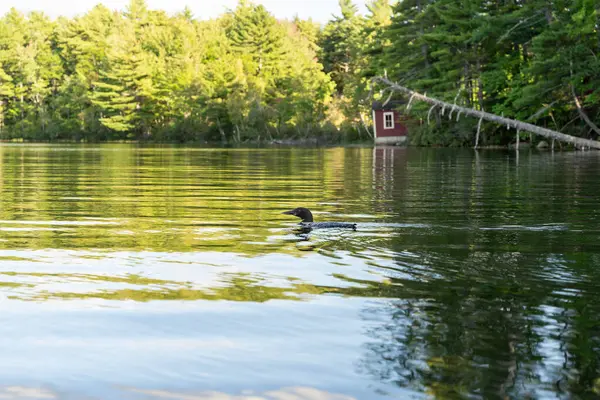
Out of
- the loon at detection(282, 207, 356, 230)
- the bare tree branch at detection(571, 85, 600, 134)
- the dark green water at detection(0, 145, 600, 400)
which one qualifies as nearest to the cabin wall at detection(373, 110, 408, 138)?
the bare tree branch at detection(571, 85, 600, 134)

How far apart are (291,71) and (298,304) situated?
3877 inches

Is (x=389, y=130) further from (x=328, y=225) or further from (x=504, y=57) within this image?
(x=328, y=225)

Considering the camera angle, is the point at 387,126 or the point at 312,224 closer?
the point at 312,224

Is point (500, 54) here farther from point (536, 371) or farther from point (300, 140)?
point (536, 371)

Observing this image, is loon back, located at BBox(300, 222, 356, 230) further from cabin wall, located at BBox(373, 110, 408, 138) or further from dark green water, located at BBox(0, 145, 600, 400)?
cabin wall, located at BBox(373, 110, 408, 138)

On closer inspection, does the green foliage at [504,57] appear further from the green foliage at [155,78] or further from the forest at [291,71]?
the green foliage at [155,78]

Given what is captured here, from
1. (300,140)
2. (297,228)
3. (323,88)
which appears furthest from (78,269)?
(323,88)

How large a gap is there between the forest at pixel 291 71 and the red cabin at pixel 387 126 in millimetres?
1611

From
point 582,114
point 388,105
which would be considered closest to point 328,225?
point 582,114

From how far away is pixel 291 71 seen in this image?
344ft

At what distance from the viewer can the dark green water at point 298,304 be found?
558 centimetres

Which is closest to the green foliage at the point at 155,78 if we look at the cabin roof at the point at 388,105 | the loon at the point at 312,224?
the cabin roof at the point at 388,105

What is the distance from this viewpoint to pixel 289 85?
9675 centimetres

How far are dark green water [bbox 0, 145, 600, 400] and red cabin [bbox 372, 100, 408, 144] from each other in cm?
6109
